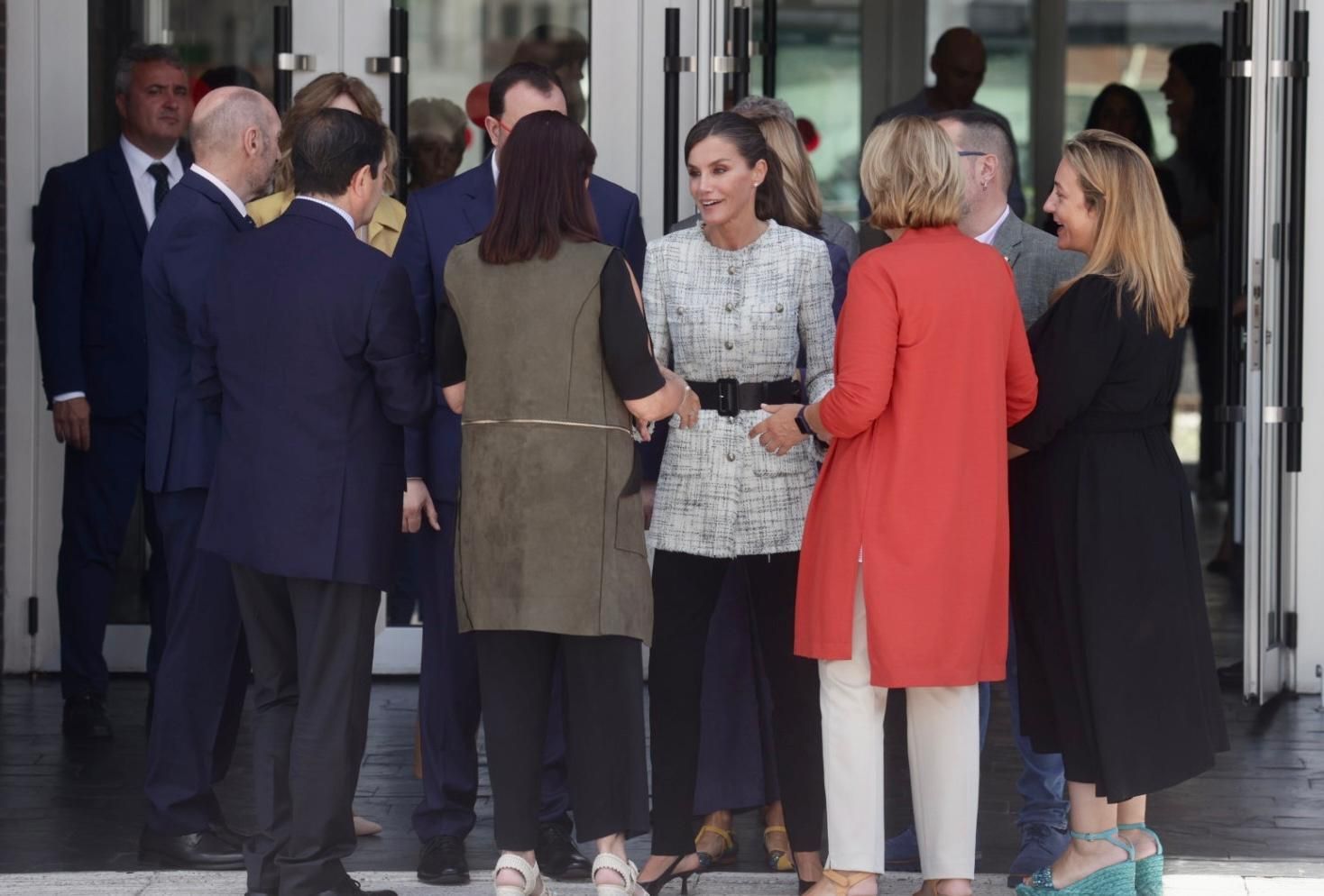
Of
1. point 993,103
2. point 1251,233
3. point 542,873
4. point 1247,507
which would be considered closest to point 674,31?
point 1251,233

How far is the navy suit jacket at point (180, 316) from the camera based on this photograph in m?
4.52

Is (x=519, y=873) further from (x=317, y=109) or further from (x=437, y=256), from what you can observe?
(x=317, y=109)

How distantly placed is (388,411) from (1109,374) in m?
1.50

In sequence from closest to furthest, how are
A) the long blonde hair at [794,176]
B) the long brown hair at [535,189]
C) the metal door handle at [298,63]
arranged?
1. the long brown hair at [535,189]
2. the long blonde hair at [794,176]
3. the metal door handle at [298,63]

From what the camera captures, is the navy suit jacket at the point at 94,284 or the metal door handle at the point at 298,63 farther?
the metal door handle at the point at 298,63

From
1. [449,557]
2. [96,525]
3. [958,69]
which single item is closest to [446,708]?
[449,557]

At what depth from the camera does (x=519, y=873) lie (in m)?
4.11

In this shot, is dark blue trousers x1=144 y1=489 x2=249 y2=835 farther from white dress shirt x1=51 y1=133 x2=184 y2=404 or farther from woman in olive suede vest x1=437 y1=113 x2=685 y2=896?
white dress shirt x1=51 y1=133 x2=184 y2=404

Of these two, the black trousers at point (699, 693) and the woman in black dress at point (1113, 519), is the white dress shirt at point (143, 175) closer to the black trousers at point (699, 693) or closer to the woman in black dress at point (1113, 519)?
the black trousers at point (699, 693)

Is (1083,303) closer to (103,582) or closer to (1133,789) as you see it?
(1133,789)

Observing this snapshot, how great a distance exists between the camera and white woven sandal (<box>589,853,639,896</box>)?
13.3 ft

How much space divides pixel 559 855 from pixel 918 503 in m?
1.28

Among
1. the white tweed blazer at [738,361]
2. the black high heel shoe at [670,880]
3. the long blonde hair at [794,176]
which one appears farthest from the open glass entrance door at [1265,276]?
the black high heel shoe at [670,880]

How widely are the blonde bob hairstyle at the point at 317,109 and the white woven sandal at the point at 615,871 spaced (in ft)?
5.17
